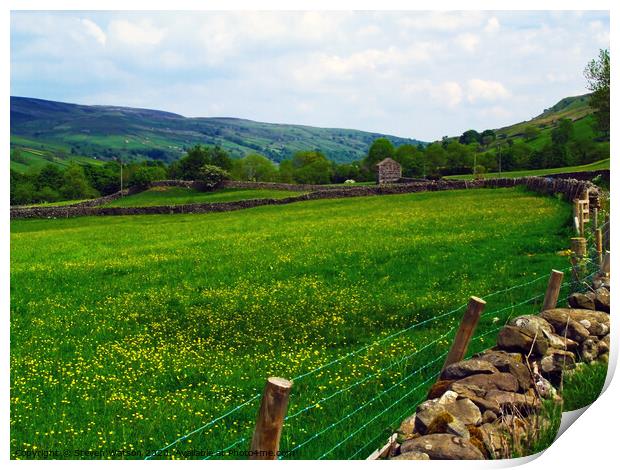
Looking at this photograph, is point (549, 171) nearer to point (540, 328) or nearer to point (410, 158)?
point (410, 158)

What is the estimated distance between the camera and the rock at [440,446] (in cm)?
582

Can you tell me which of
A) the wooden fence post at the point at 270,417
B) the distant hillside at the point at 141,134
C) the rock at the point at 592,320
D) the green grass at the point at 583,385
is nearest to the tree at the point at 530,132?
the distant hillside at the point at 141,134

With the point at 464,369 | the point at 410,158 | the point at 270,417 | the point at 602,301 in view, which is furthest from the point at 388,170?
the point at 270,417

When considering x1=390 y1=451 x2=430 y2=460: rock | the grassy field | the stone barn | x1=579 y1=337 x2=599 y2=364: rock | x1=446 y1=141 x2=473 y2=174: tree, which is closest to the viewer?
x1=390 y1=451 x2=430 y2=460: rock

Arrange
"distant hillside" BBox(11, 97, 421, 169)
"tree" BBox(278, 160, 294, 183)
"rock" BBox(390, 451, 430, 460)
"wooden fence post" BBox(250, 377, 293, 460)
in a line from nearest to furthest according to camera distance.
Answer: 1. "wooden fence post" BBox(250, 377, 293, 460)
2. "rock" BBox(390, 451, 430, 460)
3. "distant hillside" BBox(11, 97, 421, 169)
4. "tree" BBox(278, 160, 294, 183)

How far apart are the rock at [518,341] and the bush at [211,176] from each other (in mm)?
8748

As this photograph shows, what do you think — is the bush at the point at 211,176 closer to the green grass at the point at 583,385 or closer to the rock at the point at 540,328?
the rock at the point at 540,328

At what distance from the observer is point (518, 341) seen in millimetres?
7344

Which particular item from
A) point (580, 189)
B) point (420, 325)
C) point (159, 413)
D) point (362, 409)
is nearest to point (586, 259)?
point (580, 189)

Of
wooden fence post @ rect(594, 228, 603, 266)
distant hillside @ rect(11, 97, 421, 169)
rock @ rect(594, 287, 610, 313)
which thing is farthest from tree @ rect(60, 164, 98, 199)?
wooden fence post @ rect(594, 228, 603, 266)

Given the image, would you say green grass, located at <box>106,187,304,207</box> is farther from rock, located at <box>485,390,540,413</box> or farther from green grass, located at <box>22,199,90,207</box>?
rock, located at <box>485,390,540,413</box>

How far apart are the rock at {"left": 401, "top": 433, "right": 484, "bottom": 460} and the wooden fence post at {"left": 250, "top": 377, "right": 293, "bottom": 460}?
1486 mm

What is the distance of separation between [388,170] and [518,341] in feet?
17.6

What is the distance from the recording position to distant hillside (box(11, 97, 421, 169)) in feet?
29.6
